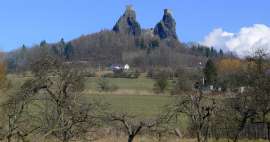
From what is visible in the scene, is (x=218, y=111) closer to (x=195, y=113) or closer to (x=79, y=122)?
(x=195, y=113)

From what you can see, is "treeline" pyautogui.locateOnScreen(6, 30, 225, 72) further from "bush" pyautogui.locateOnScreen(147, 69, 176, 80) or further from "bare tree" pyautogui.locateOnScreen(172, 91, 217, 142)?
"bare tree" pyautogui.locateOnScreen(172, 91, 217, 142)

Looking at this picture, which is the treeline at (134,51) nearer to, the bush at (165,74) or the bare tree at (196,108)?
the bush at (165,74)

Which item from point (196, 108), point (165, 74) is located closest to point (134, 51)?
point (165, 74)

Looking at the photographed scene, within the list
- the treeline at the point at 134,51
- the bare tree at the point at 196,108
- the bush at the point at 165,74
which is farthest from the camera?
the treeline at the point at 134,51


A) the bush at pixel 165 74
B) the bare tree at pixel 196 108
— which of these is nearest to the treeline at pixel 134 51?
the bush at pixel 165 74

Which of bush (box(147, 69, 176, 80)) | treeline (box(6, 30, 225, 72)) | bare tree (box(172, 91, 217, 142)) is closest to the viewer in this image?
bare tree (box(172, 91, 217, 142))

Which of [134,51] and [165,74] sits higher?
[134,51]

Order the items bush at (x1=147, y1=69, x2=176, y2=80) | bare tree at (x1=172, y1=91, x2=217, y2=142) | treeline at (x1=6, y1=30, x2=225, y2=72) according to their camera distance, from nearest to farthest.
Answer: bare tree at (x1=172, y1=91, x2=217, y2=142), bush at (x1=147, y1=69, x2=176, y2=80), treeline at (x1=6, y1=30, x2=225, y2=72)

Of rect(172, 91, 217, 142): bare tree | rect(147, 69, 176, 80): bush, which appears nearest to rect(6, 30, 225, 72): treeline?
rect(147, 69, 176, 80): bush

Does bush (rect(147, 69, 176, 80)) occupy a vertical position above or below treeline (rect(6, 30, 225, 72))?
below

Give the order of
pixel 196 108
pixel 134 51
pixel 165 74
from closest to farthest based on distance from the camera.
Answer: pixel 196 108
pixel 165 74
pixel 134 51

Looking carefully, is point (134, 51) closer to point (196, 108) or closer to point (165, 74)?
point (165, 74)

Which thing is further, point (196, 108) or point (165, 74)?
point (165, 74)

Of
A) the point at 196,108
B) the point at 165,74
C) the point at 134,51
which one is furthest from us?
the point at 134,51
